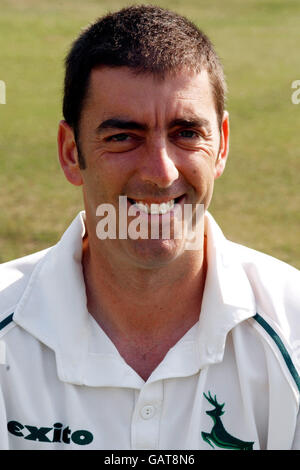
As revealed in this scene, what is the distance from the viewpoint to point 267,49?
1206 cm

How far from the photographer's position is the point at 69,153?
9.32 feet

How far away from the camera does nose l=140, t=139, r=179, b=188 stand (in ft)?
8.05

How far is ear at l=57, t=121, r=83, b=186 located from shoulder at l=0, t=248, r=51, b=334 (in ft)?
0.86

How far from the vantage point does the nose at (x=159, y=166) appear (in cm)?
245

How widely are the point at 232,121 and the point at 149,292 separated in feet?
23.0

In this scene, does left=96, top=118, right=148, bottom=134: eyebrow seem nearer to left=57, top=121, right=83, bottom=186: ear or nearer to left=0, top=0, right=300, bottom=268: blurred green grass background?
left=57, top=121, right=83, bottom=186: ear

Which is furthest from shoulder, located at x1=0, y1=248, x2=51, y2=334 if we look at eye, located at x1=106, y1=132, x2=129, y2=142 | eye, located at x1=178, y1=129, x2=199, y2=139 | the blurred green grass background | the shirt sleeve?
the blurred green grass background

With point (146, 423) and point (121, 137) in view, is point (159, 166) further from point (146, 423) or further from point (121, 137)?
point (146, 423)

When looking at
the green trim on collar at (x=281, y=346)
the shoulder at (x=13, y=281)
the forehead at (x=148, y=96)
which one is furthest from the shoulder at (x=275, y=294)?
the shoulder at (x=13, y=281)

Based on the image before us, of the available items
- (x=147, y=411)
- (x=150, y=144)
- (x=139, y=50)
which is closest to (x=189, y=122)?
(x=150, y=144)

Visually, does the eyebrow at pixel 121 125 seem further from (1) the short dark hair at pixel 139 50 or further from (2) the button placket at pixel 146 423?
(2) the button placket at pixel 146 423

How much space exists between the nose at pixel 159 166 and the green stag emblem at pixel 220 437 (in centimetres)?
66

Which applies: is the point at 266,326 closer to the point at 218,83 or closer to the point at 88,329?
the point at 88,329
